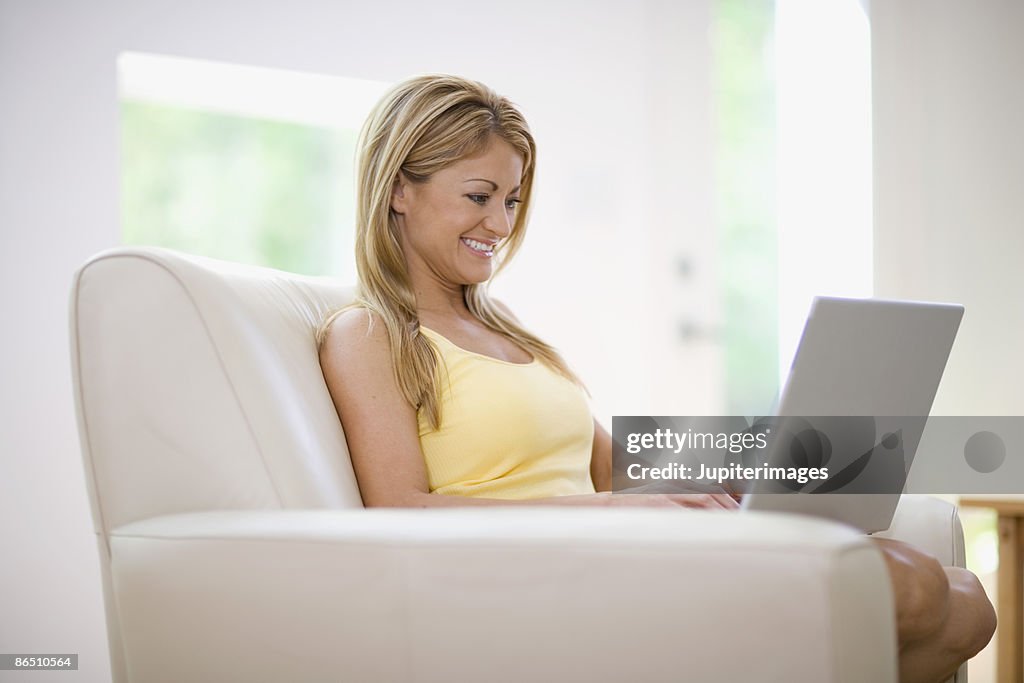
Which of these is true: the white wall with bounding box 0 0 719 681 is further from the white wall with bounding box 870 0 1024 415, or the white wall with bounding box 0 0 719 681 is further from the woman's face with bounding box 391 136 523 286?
the woman's face with bounding box 391 136 523 286

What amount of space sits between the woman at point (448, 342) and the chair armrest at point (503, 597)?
32 cm

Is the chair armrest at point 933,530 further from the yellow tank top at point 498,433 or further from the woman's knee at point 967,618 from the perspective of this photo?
the yellow tank top at point 498,433

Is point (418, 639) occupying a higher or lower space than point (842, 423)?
lower

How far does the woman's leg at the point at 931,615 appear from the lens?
3.28 ft

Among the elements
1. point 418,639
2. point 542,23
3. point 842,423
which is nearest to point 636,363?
point 542,23

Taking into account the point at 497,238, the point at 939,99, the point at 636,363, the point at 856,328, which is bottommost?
the point at 636,363

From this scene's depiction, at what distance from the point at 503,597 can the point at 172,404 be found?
1.48ft

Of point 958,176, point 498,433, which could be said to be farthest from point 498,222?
point 958,176

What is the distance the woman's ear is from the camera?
1511mm

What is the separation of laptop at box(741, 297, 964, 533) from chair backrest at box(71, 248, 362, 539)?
0.51 m

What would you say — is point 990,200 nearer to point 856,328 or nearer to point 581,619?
point 856,328

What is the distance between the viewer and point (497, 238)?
1.58 metres

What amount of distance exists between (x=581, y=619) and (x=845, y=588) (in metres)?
0.21

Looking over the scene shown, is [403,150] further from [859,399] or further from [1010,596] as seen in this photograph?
[1010,596]
